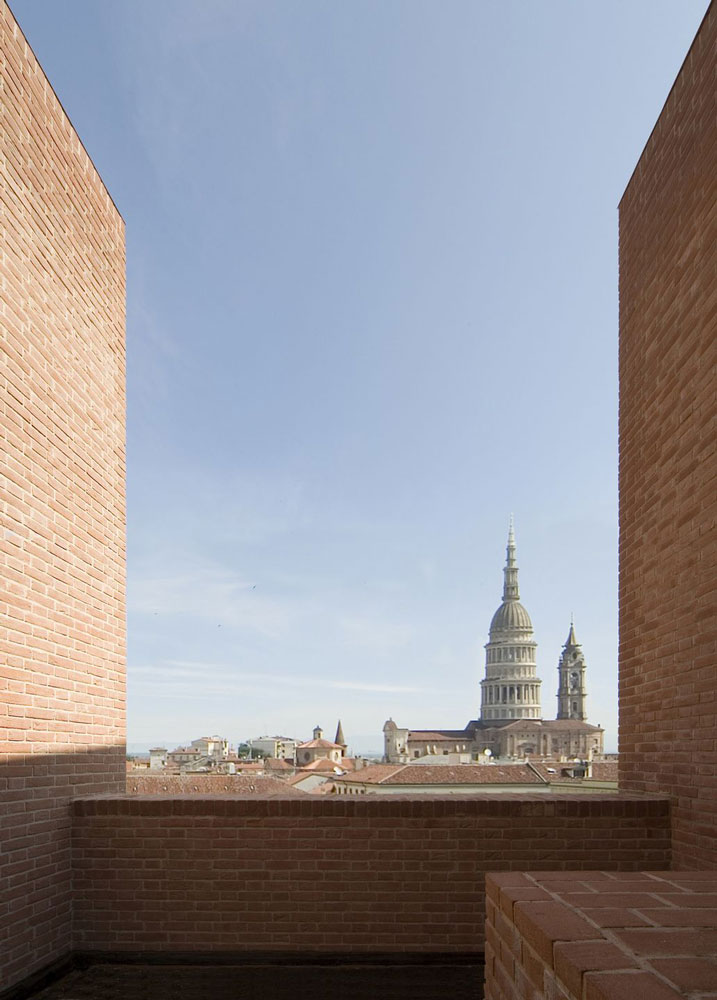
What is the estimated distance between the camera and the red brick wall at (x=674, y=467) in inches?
157

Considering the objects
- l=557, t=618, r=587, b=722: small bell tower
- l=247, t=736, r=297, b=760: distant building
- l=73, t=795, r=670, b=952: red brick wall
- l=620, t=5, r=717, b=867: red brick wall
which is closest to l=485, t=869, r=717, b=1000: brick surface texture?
l=620, t=5, r=717, b=867: red brick wall

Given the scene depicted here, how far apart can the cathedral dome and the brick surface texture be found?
11340 centimetres

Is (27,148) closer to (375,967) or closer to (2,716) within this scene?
(2,716)

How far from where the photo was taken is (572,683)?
11044 cm

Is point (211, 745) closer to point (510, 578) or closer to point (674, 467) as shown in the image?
point (510, 578)

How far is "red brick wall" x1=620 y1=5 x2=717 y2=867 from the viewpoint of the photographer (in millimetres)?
4000

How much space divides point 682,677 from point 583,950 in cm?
272

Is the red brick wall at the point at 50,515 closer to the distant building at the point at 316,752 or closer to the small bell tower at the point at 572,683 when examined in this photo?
the distant building at the point at 316,752

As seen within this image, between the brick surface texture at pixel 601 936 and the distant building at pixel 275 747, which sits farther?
the distant building at pixel 275 747

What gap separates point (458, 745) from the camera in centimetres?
10212

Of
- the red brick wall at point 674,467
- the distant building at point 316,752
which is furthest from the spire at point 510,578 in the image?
the red brick wall at point 674,467

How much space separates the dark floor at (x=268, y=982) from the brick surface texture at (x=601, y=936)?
1.79 m

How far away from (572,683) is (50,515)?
370 feet

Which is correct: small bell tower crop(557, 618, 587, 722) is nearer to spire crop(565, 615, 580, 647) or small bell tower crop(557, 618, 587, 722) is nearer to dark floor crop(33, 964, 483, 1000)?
spire crop(565, 615, 580, 647)
